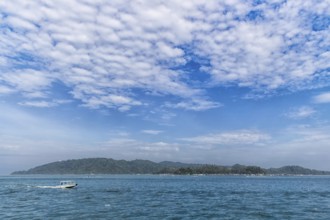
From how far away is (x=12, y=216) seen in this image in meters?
52.4

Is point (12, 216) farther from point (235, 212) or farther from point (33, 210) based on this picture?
point (235, 212)

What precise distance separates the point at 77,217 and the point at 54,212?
8229mm

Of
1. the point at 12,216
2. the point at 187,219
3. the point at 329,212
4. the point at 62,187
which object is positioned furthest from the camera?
the point at 62,187

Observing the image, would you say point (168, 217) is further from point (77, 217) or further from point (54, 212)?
point (54, 212)

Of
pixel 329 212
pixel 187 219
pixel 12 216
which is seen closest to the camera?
pixel 187 219

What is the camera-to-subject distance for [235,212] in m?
55.7

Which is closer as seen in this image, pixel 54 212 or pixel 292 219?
pixel 292 219

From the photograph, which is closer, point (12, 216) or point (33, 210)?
point (12, 216)

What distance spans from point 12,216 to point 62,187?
7580 cm

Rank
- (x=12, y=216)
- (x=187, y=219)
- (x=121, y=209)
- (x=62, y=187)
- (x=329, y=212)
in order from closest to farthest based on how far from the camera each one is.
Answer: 1. (x=187, y=219)
2. (x=12, y=216)
3. (x=329, y=212)
4. (x=121, y=209)
5. (x=62, y=187)

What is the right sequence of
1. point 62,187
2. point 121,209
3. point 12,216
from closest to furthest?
1. point 12,216
2. point 121,209
3. point 62,187

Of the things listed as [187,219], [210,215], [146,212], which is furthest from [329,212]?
[146,212]

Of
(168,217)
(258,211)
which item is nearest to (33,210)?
(168,217)

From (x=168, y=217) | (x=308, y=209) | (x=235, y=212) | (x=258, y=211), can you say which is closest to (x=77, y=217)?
(x=168, y=217)
